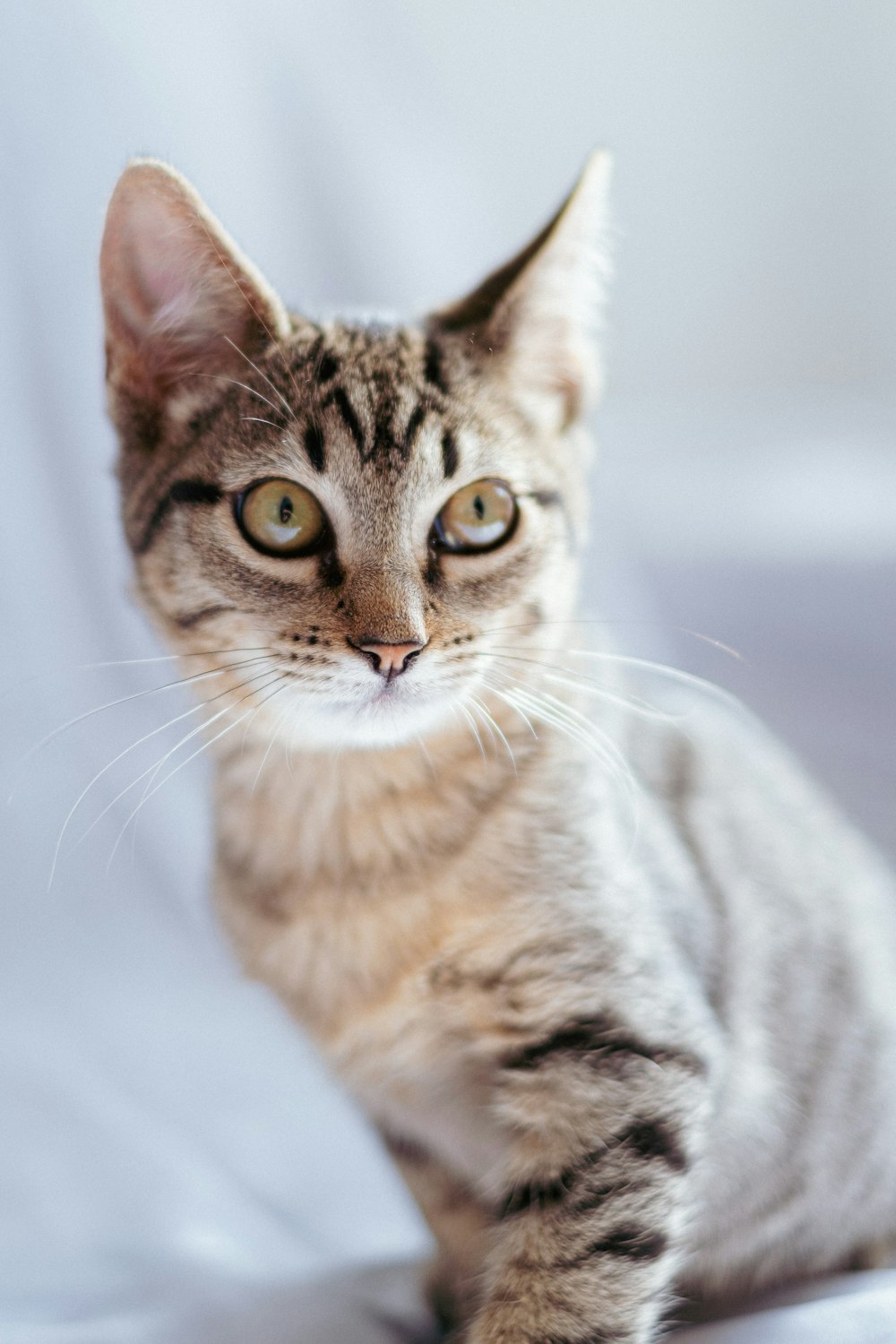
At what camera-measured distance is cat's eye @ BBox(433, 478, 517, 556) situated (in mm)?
885

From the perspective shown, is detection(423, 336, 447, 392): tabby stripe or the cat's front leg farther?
detection(423, 336, 447, 392): tabby stripe

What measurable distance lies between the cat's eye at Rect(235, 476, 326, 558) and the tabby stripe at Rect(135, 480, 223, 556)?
33 mm

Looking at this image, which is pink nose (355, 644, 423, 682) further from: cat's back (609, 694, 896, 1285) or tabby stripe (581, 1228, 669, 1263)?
tabby stripe (581, 1228, 669, 1263)

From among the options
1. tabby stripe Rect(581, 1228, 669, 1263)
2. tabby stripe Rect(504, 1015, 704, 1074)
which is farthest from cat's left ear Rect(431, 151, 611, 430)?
tabby stripe Rect(581, 1228, 669, 1263)

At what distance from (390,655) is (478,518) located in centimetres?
14

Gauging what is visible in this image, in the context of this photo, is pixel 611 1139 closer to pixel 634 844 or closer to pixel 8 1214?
pixel 634 844

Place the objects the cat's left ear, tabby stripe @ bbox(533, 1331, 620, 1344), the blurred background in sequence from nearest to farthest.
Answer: tabby stripe @ bbox(533, 1331, 620, 1344)
the cat's left ear
the blurred background

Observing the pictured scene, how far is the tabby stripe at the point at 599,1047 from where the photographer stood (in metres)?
0.85

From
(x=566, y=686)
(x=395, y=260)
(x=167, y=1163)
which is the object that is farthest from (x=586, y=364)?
(x=167, y=1163)

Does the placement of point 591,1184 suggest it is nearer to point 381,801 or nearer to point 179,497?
point 381,801

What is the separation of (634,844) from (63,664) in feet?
2.23

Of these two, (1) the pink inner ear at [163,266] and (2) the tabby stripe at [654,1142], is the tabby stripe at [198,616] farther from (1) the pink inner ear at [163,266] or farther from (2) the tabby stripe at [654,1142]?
(2) the tabby stripe at [654,1142]

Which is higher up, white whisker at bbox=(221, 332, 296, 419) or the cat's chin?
white whisker at bbox=(221, 332, 296, 419)

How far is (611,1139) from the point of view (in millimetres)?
823
